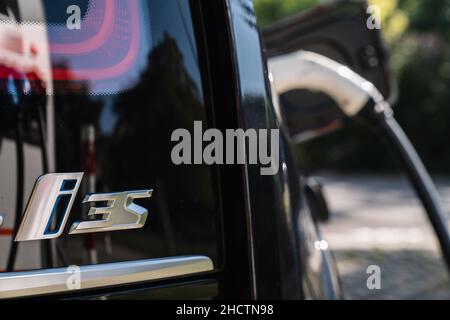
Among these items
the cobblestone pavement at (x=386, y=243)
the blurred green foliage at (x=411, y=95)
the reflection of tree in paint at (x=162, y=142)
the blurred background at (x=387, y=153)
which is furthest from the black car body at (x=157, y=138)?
the blurred green foliage at (x=411, y=95)

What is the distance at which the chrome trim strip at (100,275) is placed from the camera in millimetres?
1056

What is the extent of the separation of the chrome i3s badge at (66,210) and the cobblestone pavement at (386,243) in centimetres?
334

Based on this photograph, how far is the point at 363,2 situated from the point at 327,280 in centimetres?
127

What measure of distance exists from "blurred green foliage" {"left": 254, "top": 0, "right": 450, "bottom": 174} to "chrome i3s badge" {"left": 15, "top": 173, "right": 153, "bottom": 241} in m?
13.3

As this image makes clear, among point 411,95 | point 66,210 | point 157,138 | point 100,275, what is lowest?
point 100,275

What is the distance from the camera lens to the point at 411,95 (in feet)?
50.4

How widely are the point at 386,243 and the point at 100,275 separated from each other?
21.1ft

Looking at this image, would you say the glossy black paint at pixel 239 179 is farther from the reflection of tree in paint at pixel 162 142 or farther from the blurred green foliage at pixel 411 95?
the blurred green foliage at pixel 411 95

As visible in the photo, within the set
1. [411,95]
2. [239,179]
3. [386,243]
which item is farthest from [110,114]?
[411,95]

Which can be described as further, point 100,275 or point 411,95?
point 411,95

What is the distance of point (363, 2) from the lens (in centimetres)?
247

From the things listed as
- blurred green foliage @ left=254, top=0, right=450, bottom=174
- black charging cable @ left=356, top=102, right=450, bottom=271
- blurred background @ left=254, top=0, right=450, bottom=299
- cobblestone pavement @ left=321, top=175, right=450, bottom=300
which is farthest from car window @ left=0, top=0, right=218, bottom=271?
blurred green foliage @ left=254, top=0, right=450, bottom=174

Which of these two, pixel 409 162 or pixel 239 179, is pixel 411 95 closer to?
pixel 409 162

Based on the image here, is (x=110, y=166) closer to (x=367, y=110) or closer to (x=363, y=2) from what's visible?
(x=367, y=110)
